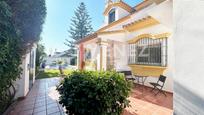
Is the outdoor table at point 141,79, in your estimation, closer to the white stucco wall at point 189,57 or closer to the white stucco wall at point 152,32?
the white stucco wall at point 152,32

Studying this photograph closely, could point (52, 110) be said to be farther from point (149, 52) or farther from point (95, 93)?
point (149, 52)

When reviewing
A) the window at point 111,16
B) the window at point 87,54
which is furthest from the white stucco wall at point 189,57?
the window at point 87,54

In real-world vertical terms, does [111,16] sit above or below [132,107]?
above

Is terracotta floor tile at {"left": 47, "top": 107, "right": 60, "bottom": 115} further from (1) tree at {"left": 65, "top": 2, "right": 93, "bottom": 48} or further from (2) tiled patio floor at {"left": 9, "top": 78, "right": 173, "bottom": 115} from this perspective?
(1) tree at {"left": 65, "top": 2, "right": 93, "bottom": 48}

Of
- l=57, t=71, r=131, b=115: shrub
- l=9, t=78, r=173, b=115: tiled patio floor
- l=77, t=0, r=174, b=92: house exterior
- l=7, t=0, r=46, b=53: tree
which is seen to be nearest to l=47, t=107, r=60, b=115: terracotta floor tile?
l=9, t=78, r=173, b=115: tiled patio floor

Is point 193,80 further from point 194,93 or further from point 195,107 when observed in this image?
point 195,107

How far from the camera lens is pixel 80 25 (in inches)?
1497

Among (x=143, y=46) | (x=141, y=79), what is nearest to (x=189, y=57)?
(x=143, y=46)

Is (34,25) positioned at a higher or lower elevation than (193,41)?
higher

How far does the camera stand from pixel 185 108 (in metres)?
2.59

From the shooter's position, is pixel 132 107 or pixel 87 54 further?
pixel 87 54

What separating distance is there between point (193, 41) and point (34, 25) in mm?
6134

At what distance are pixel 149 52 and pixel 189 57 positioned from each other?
7.26m

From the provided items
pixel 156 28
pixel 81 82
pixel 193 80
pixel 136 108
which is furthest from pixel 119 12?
pixel 193 80
